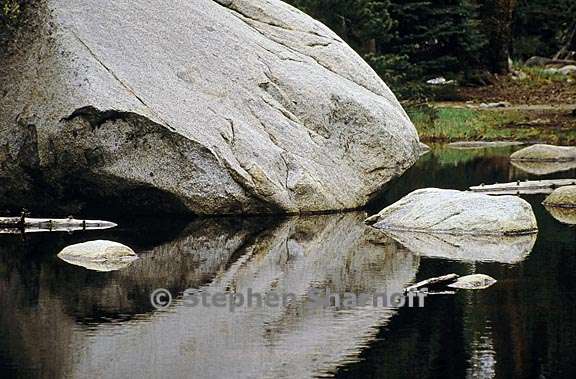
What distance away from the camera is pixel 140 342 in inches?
390

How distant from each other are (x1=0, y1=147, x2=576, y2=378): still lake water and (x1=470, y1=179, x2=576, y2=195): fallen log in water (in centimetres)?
304

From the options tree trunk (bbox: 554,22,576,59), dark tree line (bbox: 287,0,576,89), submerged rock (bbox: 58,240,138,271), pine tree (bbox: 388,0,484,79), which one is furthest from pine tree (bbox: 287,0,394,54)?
tree trunk (bbox: 554,22,576,59)

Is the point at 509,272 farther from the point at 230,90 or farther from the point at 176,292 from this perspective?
the point at 230,90

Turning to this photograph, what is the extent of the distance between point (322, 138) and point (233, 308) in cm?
703

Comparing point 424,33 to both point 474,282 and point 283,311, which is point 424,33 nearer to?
point 474,282

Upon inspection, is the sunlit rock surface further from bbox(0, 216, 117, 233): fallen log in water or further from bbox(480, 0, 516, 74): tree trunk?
bbox(480, 0, 516, 74): tree trunk

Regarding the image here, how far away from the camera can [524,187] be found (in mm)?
20141

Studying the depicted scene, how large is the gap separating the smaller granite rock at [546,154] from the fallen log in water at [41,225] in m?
12.4

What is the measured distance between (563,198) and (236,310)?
8683mm

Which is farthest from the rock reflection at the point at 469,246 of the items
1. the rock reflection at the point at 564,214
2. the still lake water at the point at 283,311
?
the rock reflection at the point at 564,214

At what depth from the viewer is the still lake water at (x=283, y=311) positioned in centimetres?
922

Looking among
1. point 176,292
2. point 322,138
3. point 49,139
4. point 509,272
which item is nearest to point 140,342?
point 176,292

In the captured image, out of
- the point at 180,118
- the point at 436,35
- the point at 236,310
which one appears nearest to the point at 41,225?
the point at 180,118

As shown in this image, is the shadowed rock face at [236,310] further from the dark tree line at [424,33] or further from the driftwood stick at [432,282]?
the dark tree line at [424,33]
